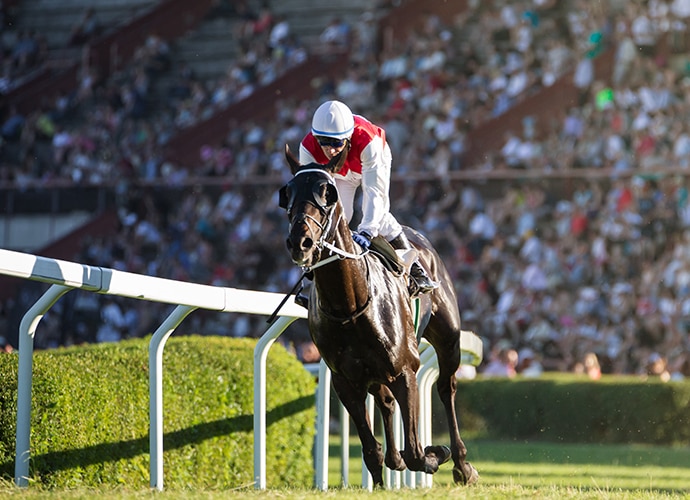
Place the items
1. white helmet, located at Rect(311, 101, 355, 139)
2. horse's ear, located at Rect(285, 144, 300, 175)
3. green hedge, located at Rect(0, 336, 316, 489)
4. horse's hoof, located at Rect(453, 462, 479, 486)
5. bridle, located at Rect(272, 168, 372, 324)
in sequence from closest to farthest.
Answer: bridle, located at Rect(272, 168, 372, 324) < green hedge, located at Rect(0, 336, 316, 489) < horse's ear, located at Rect(285, 144, 300, 175) < white helmet, located at Rect(311, 101, 355, 139) < horse's hoof, located at Rect(453, 462, 479, 486)

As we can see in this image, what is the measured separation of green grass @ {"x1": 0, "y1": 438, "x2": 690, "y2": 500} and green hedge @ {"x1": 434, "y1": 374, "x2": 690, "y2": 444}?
1.13ft

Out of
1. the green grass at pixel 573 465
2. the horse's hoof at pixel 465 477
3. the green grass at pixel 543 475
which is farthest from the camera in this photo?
the green grass at pixel 573 465

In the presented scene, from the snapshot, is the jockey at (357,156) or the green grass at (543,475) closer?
the green grass at (543,475)

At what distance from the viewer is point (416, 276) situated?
5.49m

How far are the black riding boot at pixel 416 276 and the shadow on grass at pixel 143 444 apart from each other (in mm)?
1249

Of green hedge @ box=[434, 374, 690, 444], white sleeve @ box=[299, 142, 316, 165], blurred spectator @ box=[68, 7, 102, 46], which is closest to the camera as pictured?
white sleeve @ box=[299, 142, 316, 165]

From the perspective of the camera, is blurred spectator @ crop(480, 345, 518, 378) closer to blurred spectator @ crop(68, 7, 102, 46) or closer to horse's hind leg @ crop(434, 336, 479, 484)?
horse's hind leg @ crop(434, 336, 479, 484)

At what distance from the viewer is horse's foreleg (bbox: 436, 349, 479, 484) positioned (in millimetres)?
5613

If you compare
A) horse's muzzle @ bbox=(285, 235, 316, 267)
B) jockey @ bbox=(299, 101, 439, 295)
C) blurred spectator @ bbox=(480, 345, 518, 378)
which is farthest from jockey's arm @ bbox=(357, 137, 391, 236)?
blurred spectator @ bbox=(480, 345, 518, 378)

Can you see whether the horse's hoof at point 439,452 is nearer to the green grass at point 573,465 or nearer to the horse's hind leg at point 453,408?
the horse's hind leg at point 453,408

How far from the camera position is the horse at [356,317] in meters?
4.43

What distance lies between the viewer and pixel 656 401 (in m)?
12.5

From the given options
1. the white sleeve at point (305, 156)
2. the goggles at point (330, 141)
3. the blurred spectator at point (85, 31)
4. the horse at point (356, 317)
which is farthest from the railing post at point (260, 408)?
the blurred spectator at point (85, 31)

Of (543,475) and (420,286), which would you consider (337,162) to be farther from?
(543,475)
